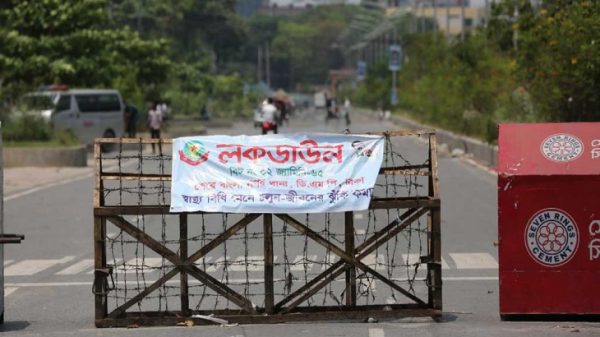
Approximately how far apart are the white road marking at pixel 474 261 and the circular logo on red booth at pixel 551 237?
4.81m

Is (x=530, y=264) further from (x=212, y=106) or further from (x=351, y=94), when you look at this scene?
(x=351, y=94)

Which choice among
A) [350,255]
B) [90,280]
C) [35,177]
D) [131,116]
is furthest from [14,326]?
[131,116]

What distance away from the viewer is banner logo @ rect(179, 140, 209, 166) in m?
11.5

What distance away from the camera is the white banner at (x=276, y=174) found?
1138 centimetres

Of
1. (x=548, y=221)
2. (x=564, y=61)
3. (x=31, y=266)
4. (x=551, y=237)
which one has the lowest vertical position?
(x=31, y=266)

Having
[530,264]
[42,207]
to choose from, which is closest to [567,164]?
[530,264]

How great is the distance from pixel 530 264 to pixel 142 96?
48283 mm

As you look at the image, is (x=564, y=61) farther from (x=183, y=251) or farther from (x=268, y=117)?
(x=183, y=251)

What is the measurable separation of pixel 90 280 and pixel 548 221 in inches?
238

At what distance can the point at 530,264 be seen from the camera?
36.8 ft

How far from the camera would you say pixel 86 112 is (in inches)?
→ 1679

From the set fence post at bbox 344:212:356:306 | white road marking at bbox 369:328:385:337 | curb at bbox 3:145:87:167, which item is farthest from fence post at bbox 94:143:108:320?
curb at bbox 3:145:87:167

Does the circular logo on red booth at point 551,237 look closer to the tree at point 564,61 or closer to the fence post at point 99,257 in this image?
the fence post at point 99,257

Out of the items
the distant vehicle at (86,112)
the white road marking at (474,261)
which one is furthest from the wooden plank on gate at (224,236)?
the distant vehicle at (86,112)
